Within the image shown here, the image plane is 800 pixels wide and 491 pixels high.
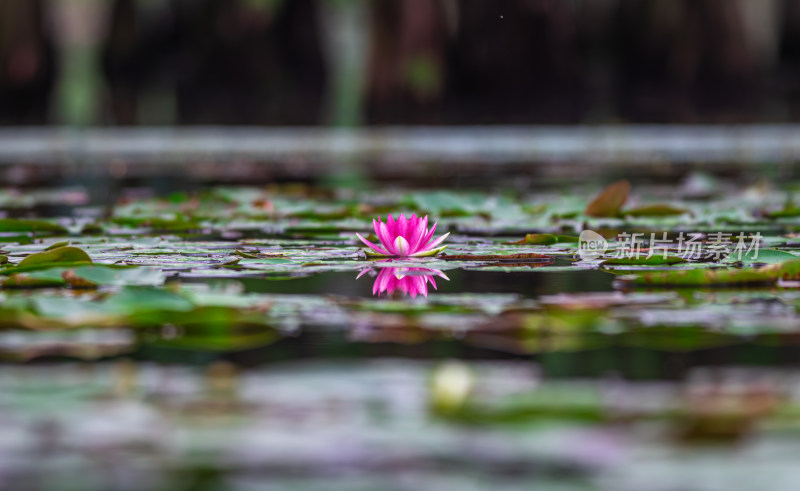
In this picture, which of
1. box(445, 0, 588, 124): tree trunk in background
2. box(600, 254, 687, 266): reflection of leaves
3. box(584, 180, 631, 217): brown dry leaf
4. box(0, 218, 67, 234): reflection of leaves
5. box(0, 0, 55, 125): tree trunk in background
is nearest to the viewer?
box(600, 254, 687, 266): reflection of leaves

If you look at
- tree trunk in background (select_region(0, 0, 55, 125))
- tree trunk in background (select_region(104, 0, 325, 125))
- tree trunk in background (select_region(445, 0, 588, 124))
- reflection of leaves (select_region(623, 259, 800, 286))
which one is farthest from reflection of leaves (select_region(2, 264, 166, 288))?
tree trunk in background (select_region(104, 0, 325, 125))

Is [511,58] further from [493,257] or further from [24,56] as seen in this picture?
[493,257]

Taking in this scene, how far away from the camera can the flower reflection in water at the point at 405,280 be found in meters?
1.83

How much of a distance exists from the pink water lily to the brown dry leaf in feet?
3.01

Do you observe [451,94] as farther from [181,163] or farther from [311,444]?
[311,444]

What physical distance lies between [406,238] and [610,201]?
1.00 m

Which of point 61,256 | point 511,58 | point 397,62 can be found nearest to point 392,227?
point 61,256

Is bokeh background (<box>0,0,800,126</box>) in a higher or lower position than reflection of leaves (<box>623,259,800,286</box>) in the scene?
higher

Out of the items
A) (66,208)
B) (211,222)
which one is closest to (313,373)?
(211,222)

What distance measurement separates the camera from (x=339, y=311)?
1.63 meters

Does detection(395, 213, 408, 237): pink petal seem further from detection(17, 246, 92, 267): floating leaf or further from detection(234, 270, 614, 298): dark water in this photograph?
detection(17, 246, 92, 267): floating leaf

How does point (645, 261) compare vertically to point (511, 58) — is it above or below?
below

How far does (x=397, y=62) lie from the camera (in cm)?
876

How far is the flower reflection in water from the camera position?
183 centimetres
